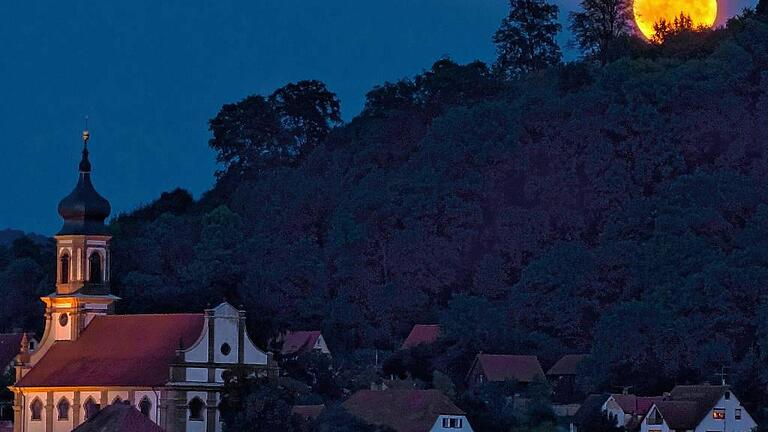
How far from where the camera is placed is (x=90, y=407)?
72.9 meters

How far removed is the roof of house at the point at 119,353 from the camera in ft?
240

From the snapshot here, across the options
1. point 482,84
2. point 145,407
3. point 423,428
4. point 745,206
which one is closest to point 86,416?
point 145,407

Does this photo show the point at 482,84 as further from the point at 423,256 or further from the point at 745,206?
the point at 745,206

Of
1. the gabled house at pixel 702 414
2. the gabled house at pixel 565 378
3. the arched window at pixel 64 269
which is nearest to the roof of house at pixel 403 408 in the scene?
the gabled house at pixel 702 414

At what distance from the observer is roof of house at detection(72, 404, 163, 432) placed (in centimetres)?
6650

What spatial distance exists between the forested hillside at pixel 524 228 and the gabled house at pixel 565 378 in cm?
128

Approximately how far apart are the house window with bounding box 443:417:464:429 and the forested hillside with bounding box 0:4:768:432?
33.9ft

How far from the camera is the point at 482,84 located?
4668 inches

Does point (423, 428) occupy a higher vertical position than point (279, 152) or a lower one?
lower

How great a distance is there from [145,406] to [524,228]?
1336 inches

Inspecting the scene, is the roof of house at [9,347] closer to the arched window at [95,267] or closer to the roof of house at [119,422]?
the arched window at [95,267]

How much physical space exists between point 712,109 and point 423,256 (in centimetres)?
1442

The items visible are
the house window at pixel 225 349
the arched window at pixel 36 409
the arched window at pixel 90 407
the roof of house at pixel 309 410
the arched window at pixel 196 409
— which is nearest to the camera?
the arched window at pixel 196 409

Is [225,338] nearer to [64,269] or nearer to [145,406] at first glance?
[145,406]
